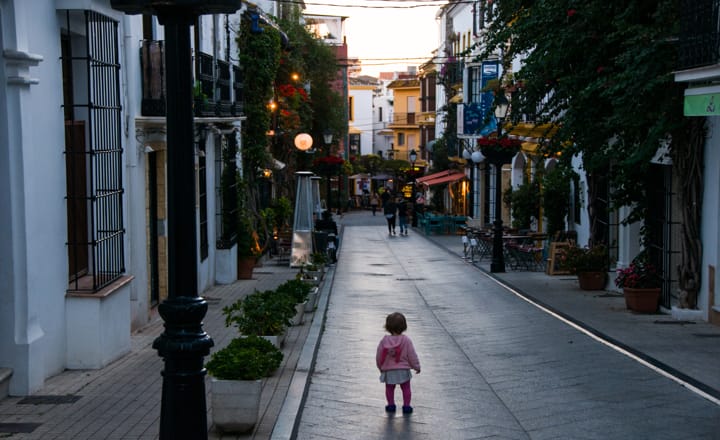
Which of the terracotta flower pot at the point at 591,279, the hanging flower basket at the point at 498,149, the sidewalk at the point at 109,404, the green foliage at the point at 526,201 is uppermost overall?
the hanging flower basket at the point at 498,149

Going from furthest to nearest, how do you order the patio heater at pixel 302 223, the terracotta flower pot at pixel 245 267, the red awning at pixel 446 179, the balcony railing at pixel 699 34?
the red awning at pixel 446 179
the patio heater at pixel 302 223
the terracotta flower pot at pixel 245 267
the balcony railing at pixel 699 34

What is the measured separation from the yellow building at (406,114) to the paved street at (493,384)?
7382 centimetres

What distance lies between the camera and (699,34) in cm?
1506

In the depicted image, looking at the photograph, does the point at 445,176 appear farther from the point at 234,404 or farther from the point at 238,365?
the point at 234,404

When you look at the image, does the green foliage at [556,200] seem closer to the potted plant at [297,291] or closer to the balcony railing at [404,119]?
the potted plant at [297,291]

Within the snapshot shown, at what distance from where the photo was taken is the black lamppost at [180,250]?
237 inches

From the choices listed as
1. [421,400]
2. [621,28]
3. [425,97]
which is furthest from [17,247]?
[425,97]

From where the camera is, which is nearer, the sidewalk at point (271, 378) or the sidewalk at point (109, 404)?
the sidewalk at point (109, 404)

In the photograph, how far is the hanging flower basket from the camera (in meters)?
27.5

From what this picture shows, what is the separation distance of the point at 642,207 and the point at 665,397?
8.71 meters

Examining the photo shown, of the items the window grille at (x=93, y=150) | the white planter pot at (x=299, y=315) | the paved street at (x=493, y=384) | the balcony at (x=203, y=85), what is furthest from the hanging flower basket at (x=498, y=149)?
the window grille at (x=93, y=150)

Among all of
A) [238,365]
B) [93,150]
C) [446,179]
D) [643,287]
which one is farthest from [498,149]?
[446,179]

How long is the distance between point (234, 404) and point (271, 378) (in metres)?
3.00

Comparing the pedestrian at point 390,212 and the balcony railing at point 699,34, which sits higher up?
the balcony railing at point 699,34
